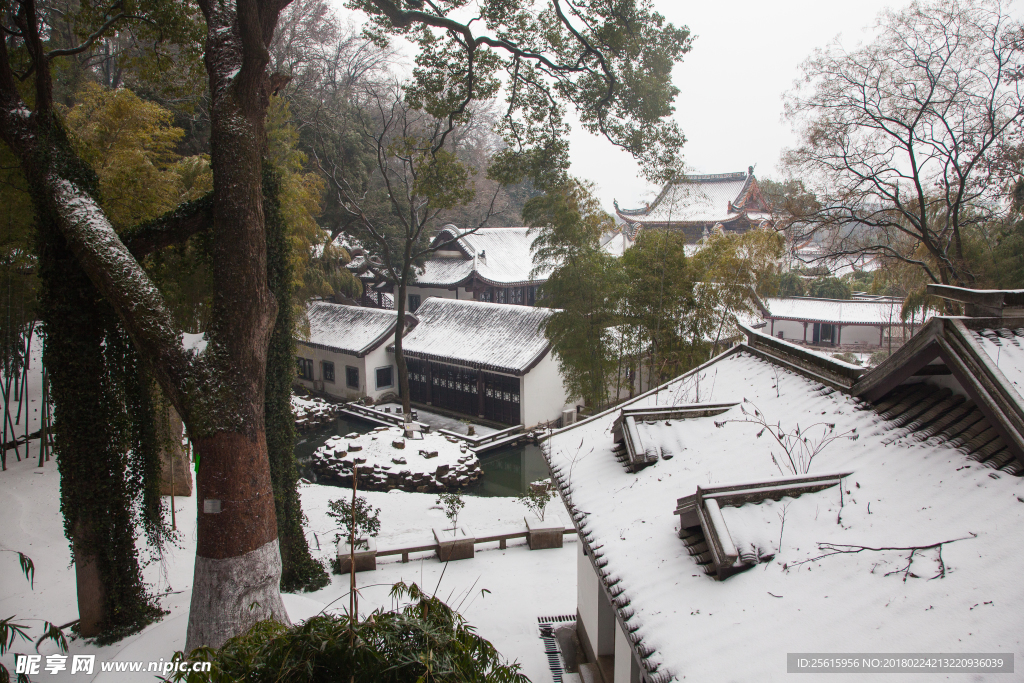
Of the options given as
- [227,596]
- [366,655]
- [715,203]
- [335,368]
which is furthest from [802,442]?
[715,203]

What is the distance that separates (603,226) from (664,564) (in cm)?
875

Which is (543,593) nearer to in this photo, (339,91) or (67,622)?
(67,622)

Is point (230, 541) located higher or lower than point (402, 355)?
lower

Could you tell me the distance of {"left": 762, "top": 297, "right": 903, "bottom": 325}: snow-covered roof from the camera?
2070 cm

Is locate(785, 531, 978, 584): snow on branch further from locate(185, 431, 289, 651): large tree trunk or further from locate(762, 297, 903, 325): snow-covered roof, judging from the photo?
locate(762, 297, 903, 325): snow-covered roof

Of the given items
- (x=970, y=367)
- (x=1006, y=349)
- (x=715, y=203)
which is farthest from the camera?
(x=715, y=203)

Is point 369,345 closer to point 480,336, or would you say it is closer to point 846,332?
point 480,336

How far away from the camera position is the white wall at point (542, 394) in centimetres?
1422

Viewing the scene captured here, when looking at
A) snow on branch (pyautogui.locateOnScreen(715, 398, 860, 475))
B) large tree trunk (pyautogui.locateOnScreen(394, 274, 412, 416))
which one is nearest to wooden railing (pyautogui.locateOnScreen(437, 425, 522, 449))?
large tree trunk (pyautogui.locateOnScreen(394, 274, 412, 416))

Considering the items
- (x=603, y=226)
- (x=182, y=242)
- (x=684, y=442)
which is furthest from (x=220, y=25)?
(x=603, y=226)

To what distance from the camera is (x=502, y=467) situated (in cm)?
1305

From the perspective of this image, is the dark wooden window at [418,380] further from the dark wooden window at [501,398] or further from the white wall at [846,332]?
the white wall at [846,332]

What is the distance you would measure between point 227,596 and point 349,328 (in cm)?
1298

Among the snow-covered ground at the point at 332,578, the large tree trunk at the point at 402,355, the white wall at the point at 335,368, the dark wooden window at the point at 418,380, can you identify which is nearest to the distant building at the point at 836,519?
the snow-covered ground at the point at 332,578
